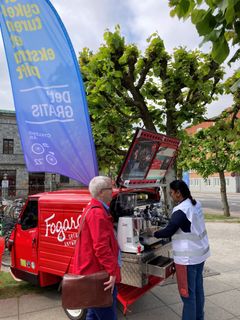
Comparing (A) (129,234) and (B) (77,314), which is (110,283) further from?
(B) (77,314)

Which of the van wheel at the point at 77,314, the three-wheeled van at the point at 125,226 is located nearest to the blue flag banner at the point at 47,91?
the three-wheeled van at the point at 125,226

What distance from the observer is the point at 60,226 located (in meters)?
4.63

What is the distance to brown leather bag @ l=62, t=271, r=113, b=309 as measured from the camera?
2.89m

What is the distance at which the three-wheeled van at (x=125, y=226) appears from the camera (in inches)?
155

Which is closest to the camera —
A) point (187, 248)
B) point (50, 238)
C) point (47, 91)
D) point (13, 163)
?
point (187, 248)

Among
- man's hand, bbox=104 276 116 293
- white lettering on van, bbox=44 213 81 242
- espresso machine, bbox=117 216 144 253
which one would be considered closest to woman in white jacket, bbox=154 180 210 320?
espresso machine, bbox=117 216 144 253

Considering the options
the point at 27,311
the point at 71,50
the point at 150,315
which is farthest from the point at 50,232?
the point at 71,50

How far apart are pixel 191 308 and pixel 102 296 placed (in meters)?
1.24

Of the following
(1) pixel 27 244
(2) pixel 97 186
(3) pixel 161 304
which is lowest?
(3) pixel 161 304

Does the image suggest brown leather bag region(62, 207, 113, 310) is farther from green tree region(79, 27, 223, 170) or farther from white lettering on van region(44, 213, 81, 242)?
→ green tree region(79, 27, 223, 170)

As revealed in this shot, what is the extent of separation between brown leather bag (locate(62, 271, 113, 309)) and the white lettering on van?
146cm

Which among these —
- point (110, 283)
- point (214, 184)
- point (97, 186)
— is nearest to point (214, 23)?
point (97, 186)

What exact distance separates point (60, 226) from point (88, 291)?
1842mm

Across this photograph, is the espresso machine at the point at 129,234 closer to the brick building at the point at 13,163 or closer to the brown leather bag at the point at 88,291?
the brown leather bag at the point at 88,291
